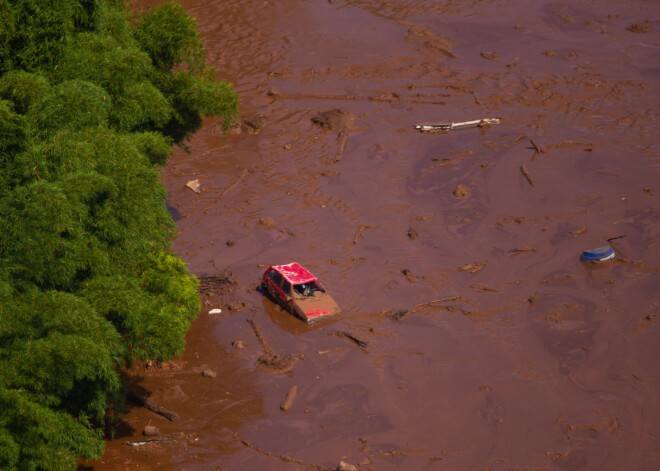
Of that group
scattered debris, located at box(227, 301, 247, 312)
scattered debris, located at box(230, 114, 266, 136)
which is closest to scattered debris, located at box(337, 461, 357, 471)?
scattered debris, located at box(227, 301, 247, 312)

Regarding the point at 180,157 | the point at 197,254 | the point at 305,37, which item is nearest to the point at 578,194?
the point at 197,254

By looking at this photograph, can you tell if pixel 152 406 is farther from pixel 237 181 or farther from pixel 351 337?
pixel 237 181

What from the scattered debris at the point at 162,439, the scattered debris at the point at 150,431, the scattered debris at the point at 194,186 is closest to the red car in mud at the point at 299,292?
the scattered debris at the point at 162,439

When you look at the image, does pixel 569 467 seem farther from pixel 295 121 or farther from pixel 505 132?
pixel 295 121

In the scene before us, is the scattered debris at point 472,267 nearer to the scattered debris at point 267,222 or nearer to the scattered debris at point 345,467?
the scattered debris at point 267,222

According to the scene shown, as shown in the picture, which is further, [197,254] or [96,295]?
[197,254]

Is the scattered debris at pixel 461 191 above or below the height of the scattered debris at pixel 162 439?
below
